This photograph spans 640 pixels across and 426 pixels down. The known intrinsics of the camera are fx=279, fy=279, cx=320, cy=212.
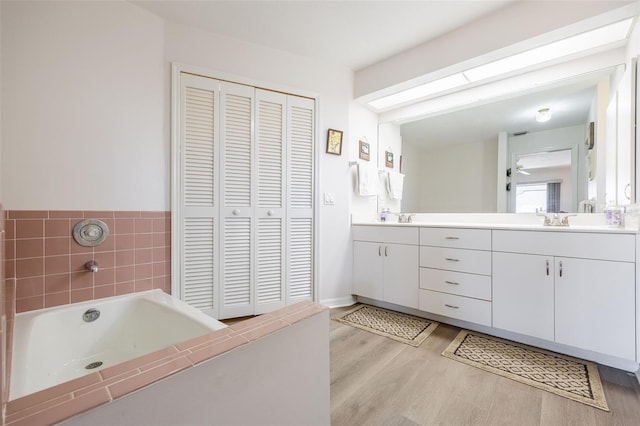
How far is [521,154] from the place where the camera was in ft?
8.09

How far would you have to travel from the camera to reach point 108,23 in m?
1.86

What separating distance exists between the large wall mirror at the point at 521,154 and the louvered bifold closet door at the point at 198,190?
2.02 metres

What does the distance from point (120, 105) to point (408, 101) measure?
256 cm

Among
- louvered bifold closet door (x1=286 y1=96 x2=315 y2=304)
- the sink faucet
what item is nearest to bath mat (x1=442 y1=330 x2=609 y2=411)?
the sink faucet

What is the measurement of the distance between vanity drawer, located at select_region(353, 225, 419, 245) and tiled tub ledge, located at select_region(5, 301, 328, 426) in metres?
1.84

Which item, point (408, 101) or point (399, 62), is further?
point (408, 101)

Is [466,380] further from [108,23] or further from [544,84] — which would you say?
[108,23]

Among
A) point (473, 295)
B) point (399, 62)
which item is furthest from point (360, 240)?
point (399, 62)

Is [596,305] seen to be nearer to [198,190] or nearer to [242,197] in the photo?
[242,197]

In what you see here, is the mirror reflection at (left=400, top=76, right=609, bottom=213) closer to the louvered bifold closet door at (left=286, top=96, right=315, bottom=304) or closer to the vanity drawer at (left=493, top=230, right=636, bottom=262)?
the vanity drawer at (left=493, top=230, right=636, bottom=262)

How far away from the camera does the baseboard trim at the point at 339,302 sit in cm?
278

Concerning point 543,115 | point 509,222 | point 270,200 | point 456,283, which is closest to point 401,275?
point 456,283

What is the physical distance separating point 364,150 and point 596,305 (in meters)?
2.20

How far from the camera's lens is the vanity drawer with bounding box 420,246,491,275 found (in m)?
2.09
